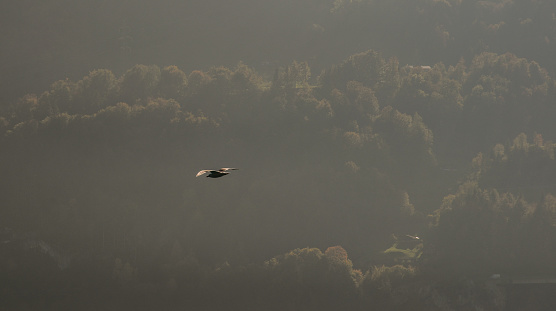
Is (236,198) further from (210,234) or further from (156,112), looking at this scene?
(156,112)

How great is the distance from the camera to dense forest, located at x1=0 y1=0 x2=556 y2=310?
277 ft

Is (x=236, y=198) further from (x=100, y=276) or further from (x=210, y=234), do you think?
(x=100, y=276)

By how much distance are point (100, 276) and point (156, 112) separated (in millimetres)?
23526

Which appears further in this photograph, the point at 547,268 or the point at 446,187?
the point at 446,187

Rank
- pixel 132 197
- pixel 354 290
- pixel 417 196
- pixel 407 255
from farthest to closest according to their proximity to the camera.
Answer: pixel 417 196 < pixel 132 197 < pixel 407 255 < pixel 354 290

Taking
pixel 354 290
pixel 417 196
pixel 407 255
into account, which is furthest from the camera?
pixel 417 196

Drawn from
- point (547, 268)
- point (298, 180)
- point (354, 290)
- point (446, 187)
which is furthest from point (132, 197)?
point (547, 268)

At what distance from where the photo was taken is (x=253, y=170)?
9994 centimetres

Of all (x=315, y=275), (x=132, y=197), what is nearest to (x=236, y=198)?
(x=132, y=197)

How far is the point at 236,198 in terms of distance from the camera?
9738cm

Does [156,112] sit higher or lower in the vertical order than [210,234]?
higher

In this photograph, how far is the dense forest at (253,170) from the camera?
8450 centimetres

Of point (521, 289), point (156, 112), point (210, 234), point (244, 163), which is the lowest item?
point (521, 289)

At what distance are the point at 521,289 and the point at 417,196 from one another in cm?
2152
